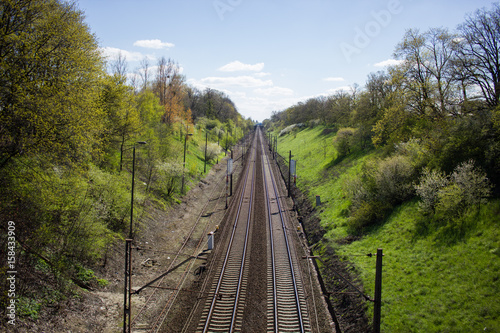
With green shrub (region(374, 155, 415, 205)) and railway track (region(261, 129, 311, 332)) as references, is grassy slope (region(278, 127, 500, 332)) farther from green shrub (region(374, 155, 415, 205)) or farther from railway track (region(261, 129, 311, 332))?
railway track (region(261, 129, 311, 332))

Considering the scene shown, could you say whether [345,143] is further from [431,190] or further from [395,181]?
[431,190]

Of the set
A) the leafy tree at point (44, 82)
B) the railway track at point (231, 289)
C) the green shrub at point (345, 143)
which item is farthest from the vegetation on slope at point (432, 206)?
the leafy tree at point (44, 82)

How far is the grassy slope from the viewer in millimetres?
10453

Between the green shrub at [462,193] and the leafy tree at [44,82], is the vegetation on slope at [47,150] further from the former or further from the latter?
the green shrub at [462,193]

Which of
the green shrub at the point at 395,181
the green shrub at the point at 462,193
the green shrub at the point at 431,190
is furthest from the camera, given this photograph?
the green shrub at the point at 395,181

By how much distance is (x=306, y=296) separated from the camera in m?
14.6

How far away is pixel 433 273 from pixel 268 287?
808 centimetres

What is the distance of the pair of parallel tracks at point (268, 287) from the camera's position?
12445 millimetres

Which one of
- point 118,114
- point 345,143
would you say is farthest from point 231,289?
point 345,143

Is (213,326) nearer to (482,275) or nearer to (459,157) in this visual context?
(482,275)

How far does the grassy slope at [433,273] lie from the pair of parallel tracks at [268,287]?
11.6 ft

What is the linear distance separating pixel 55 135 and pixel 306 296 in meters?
14.9

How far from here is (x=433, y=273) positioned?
12.9 meters

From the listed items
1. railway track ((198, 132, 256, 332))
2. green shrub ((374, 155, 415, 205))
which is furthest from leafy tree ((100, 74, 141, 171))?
green shrub ((374, 155, 415, 205))
